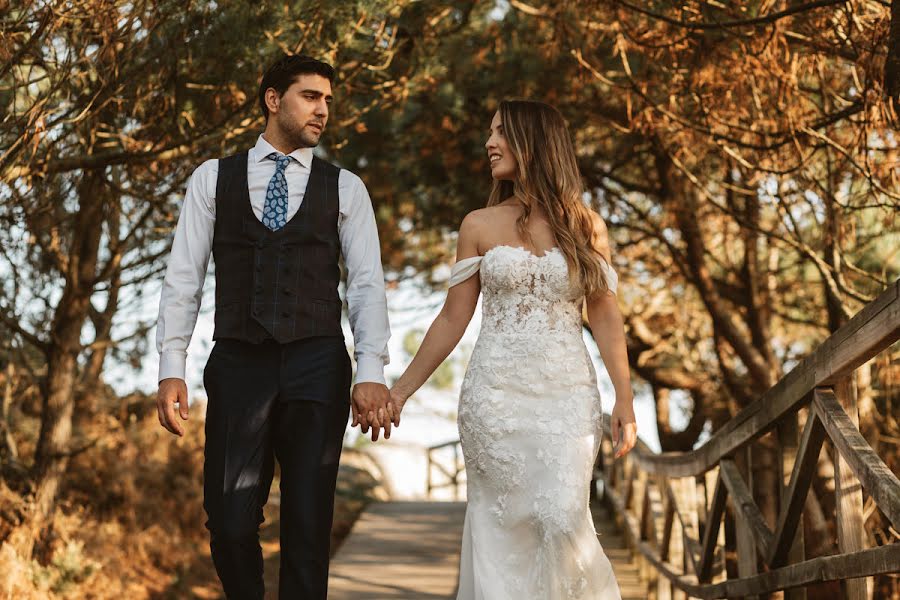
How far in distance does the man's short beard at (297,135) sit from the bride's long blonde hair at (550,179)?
777 millimetres

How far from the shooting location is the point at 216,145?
645 cm

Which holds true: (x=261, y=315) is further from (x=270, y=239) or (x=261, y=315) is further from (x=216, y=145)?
(x=216, y=145)

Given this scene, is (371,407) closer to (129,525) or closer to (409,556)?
(129,525)

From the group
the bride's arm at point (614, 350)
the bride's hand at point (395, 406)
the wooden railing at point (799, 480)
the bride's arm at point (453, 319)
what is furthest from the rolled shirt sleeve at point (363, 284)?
the wooden railing at point (799, 480)

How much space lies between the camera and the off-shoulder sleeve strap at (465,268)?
4.36 m

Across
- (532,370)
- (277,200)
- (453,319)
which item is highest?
(277,200)

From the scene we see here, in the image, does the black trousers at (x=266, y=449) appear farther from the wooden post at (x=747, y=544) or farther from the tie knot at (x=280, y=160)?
the wooden post at (x=747, y=544)

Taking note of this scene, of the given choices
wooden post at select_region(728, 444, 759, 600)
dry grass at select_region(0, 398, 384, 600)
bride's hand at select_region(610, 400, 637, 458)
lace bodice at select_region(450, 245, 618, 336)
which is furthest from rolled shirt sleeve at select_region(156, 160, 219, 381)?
dry grass at select_region(0, 398, 384, 600)

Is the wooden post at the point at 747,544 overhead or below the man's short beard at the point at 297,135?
below

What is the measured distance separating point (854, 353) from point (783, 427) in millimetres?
1177

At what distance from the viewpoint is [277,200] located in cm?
396

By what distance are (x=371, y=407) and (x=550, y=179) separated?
1156 mm

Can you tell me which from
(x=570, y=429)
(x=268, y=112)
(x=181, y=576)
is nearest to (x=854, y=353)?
(x=570, y=429)

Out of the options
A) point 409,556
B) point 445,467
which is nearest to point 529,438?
point 409,556
